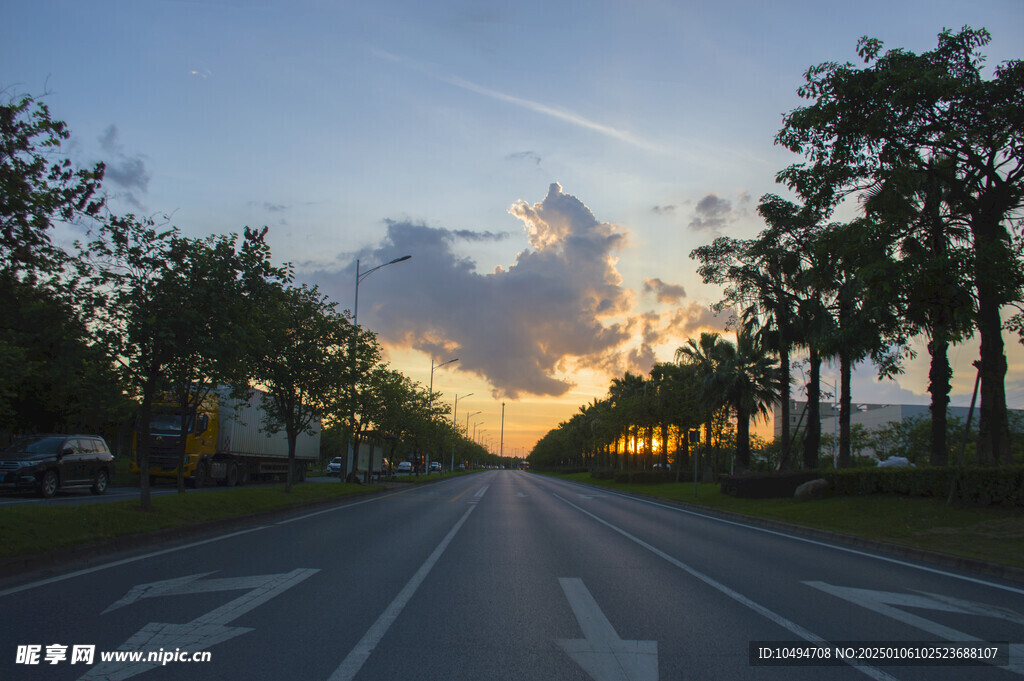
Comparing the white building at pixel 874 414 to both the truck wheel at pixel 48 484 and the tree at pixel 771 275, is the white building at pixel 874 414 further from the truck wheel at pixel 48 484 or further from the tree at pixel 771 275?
the truck wheel at pixel 48 484

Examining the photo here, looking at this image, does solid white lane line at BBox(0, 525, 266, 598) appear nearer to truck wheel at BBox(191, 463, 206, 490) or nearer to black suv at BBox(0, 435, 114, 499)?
black suv at BBox(0, 435, 114, 499)

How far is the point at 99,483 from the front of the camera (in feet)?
74.6

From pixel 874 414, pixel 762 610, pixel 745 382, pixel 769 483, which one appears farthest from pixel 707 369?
pixel 874 414

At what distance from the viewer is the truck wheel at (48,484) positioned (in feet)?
65.9

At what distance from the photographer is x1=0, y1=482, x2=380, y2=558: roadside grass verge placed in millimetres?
9906

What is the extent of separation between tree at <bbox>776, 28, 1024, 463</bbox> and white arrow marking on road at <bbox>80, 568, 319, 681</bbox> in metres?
16.2

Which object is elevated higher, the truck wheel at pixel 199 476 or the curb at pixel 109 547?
the curb at pixel 109 547

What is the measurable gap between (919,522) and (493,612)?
14084 mm

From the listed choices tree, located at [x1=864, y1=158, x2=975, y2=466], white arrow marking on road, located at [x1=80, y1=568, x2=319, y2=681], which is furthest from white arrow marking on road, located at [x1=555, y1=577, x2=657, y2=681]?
tree, located at [x1=864, y1=158, x2=975, y2=466]

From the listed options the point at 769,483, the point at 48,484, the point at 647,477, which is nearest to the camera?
the point at 48,484

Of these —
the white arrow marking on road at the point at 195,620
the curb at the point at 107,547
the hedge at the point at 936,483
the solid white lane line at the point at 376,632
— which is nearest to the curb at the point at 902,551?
the hedge at the point at 936,483

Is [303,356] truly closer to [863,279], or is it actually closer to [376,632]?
[863,279]

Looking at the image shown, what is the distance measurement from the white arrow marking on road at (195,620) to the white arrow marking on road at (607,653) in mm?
2865

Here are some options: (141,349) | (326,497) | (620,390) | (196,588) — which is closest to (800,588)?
(196,588)
